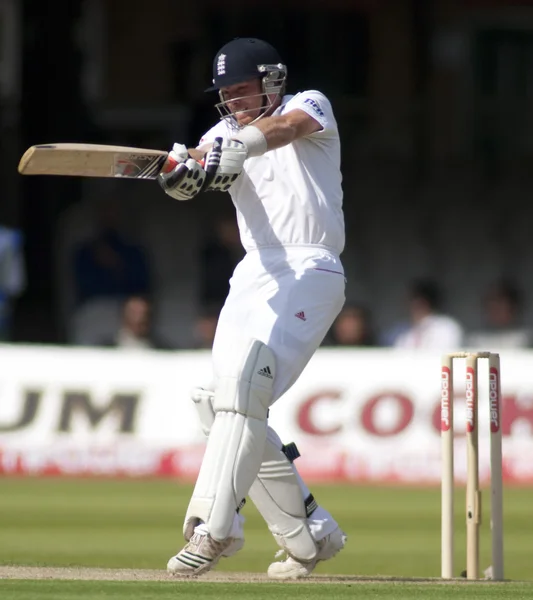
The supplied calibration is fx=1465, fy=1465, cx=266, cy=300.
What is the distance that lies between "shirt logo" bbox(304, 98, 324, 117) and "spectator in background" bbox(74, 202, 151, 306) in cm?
705

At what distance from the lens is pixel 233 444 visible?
4531mm

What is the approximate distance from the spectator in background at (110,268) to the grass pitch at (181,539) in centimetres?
262

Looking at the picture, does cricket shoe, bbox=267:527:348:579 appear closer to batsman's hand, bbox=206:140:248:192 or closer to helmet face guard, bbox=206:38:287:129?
A: batsman's hand, bbox=206:140:248:192

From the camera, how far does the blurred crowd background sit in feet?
38.8

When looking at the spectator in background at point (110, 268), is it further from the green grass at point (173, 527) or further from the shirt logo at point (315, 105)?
the shirt logo at point (315, 105)

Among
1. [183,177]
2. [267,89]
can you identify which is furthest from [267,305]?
[267,89]

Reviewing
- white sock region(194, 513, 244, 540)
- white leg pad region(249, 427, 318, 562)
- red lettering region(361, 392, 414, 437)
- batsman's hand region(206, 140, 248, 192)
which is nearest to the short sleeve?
batsman's hand region(206, 140, 248, 192)

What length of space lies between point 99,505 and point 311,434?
1.99 metres

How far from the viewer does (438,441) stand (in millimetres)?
9414

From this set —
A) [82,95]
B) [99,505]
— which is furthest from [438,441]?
[82,95]

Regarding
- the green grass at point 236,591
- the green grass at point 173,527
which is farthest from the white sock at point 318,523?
the green grass at point 173,527

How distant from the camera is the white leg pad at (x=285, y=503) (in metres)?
4.79

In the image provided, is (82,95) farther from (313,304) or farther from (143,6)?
(313,304)

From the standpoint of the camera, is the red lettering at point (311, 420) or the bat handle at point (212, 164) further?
the red lettering at point (311, 420)
